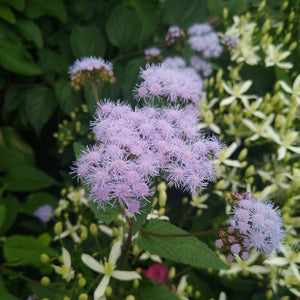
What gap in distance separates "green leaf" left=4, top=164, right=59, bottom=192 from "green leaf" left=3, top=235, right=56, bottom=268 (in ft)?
0.71

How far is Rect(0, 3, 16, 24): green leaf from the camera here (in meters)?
0.69

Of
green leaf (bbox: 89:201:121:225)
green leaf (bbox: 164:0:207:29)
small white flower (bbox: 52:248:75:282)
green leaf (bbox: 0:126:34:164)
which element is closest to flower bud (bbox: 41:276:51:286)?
small white flower (bbox: 52:248:75:282)

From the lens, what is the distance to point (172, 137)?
43 cm

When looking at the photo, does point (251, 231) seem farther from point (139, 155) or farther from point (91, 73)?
point (91, 73)

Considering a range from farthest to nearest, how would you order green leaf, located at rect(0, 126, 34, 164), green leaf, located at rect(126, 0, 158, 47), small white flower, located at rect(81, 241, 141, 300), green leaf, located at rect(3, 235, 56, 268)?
green leaf, located at rect(0, 126, 34, 164) → green leaf, located at rect(126, 0, 158, 47) → green leaf, located at rect(3, 235, 56, 268) → small white flower, located at rect(81, 241, 141, 300)

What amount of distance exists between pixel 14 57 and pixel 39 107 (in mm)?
150

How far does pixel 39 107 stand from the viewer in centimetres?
83

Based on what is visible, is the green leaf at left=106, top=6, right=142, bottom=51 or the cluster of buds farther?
the green leaf at left=106, top=6, right=142, bottom=51

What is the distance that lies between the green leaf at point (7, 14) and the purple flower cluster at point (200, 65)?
0.43 meters

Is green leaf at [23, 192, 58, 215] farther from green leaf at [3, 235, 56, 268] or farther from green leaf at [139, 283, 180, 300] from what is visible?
green leaf at [139, 283, 180, 300]

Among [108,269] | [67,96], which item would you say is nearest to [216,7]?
[67,96]

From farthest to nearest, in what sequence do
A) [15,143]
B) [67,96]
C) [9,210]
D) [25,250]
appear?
[15,143] < [9,210] < [67,96] < [25,250]

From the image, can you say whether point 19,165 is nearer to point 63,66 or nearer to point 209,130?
point 63,66

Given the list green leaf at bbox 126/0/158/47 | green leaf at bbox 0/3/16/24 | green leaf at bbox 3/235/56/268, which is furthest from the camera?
green leaf at bbox 126/0/158/47
